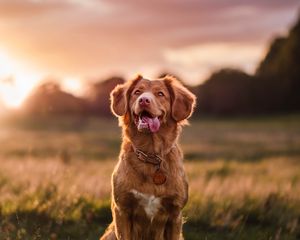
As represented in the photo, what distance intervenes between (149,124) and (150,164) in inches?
16.1

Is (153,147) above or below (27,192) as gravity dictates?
above

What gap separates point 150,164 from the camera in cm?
588

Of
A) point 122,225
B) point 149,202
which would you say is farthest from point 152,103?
point 122,225

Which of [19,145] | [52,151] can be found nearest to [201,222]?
[52,151]

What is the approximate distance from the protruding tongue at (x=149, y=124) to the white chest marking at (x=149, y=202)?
627 mm

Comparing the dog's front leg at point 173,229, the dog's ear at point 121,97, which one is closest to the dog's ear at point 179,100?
the dog's ear at point 121,97

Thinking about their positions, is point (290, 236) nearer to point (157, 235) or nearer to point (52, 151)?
point (157, 235)

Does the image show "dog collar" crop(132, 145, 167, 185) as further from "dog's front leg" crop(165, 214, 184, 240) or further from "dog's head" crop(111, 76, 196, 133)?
"dog's front leg" crop(165, 214, 184, 240)

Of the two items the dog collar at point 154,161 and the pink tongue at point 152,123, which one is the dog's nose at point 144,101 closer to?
the pink tongue at point 152,123

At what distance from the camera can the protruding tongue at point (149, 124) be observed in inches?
227

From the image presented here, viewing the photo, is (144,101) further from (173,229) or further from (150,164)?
(173,229)

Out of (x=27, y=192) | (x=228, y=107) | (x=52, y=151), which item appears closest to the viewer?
(x=27, y=192)

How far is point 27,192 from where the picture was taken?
880cm

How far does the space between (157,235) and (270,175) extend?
1167 centimetres
